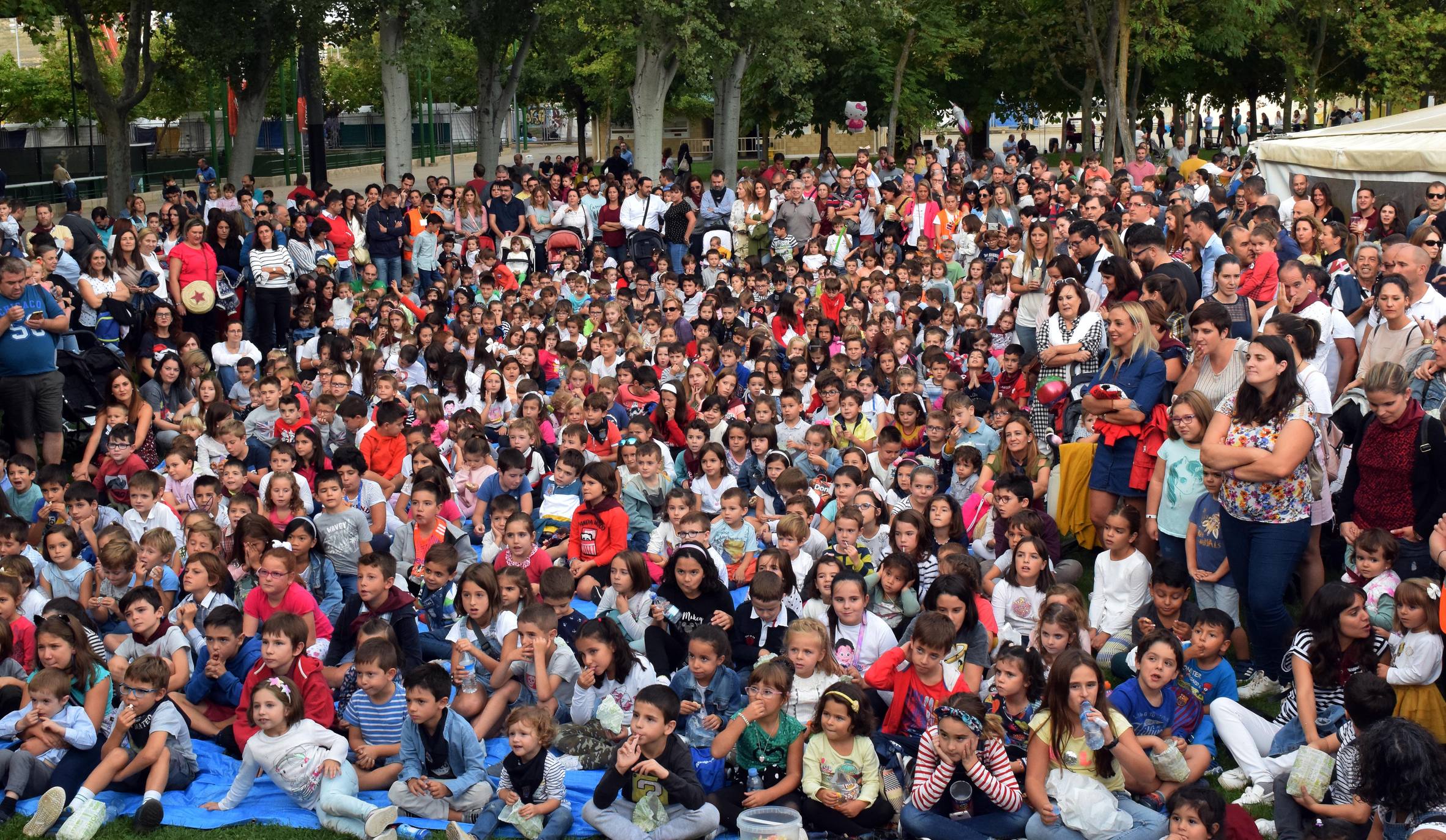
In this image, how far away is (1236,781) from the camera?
6.02 meters

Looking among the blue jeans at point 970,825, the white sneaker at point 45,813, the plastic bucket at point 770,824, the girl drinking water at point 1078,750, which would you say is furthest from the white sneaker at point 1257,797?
the white sneaker at point 45,813

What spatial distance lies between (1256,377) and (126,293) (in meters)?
9.17

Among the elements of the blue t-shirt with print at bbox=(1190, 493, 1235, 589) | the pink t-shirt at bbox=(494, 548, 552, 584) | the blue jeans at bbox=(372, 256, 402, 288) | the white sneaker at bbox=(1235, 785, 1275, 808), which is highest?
the blue jeans at bbox=(372, 256, 402, 288)

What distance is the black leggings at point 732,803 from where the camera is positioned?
5965 mm

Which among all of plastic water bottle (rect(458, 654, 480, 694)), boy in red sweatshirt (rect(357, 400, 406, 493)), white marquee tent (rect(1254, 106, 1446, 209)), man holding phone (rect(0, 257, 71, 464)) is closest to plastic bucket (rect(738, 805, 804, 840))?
plastic water bottle (rect(458, 654, 480, 694))

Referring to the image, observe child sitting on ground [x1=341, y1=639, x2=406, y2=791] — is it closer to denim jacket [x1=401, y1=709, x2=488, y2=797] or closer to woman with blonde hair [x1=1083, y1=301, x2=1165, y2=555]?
denim jacket [x1=401, y1=709, x2=488, y2=797]

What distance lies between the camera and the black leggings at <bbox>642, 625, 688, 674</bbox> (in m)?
6.98

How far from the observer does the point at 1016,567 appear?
714 cm

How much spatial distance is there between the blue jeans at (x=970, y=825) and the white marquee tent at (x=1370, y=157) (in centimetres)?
744

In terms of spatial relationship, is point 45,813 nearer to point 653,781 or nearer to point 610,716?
point 610,716

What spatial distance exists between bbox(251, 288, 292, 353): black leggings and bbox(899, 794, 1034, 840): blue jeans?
9311 millimetres

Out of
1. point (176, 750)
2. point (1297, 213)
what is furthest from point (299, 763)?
point (1297, 213)

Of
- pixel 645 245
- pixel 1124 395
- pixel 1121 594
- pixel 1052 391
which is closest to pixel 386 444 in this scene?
pixel 1052 391

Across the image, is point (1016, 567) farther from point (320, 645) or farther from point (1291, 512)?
point (320, 645)
